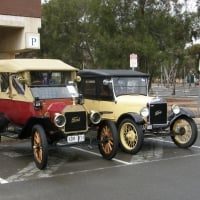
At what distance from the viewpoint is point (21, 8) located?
17734 millimetres

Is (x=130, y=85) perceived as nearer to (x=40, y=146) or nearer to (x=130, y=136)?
(x=130, y=136)

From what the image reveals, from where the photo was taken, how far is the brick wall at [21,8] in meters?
17.3

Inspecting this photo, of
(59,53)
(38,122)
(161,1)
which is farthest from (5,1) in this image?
(59,53)

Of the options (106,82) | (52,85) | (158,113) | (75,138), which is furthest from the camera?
(106,82)

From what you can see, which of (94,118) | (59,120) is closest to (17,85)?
(59,120)

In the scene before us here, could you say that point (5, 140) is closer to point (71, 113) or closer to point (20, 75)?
point (20, 75)

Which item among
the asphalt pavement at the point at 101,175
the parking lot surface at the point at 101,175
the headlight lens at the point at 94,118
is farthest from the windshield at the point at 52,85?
the asphalt pavement at the point at 101,175

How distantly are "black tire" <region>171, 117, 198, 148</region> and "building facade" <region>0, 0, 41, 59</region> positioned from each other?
732 centimetres

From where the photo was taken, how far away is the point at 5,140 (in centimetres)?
1420

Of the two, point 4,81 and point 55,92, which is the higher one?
point 4,81

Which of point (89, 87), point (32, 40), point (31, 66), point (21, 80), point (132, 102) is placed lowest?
point (132, 102)

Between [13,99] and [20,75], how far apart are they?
0.67 metres

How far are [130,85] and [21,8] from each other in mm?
6465

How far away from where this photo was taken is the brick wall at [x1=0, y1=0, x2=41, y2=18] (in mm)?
17312
